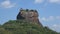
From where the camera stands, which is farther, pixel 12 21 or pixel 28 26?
pixel 12 21

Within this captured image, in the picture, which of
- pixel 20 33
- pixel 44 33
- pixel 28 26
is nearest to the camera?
pixel 20 33

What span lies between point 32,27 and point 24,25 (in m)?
4.98

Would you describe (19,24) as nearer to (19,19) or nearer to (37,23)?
(19,19)

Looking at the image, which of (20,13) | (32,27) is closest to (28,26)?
(32,27)

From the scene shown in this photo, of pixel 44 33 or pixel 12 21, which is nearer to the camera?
pixel 44 33

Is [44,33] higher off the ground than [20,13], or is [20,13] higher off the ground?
[20,13]

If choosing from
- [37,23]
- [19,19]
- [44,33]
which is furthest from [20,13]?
[44,33]

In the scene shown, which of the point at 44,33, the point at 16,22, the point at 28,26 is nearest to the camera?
the point at 44,33

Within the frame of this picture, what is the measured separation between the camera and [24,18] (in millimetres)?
155750

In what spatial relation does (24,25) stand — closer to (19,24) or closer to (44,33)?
(19,24)

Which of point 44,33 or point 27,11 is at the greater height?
point 27,11

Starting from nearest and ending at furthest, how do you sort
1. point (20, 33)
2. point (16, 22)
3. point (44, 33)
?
point (20, 33), point (44, 33), point (16, 22)

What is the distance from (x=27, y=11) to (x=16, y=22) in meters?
9.22

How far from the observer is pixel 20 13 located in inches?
6122
